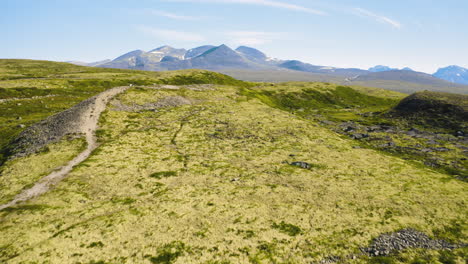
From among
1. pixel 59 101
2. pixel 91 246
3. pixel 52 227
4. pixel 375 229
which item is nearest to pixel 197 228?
pixel 91 246

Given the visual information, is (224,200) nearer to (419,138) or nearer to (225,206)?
(225,206)

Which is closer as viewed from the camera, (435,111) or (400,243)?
(400,243)

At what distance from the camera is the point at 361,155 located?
2114 inches

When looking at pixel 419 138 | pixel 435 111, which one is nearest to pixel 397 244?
pixel 419 138

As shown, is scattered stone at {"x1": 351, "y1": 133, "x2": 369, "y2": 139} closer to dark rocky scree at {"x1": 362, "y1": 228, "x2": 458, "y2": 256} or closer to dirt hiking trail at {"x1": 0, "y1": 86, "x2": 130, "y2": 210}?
dark rocky scree at {"x1": 362, "y1": 228, "x2": 458, "y2": 256}

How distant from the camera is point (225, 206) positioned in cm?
3142

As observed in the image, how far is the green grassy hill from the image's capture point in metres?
23.5

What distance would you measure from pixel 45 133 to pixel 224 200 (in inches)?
1870


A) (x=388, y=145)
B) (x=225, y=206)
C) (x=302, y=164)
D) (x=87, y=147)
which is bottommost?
(x=388, y=145)

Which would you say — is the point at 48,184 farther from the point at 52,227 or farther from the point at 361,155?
the point at 361,155

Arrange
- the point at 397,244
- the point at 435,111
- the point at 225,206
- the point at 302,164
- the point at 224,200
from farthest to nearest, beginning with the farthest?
the point at 435,111, the point at 302,164, the point at 224,200, the point at 225,206, the point at 397,244

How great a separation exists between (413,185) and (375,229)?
17573 millimetres

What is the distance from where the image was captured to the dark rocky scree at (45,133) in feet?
159

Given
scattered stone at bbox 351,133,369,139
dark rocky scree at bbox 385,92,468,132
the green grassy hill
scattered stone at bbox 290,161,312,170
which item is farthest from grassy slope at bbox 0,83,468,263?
dark rocky scree at bbox 385,92,468,132
